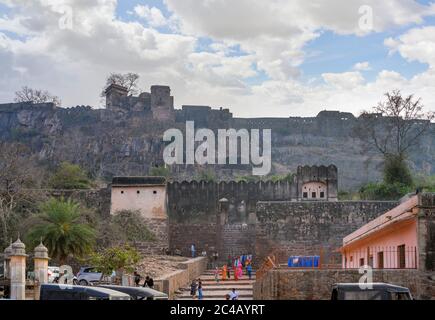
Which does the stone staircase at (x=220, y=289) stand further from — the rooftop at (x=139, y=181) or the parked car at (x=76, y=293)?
the parked car at (x=76, y=293)

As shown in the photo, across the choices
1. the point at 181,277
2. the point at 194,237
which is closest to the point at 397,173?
the point at 194,237

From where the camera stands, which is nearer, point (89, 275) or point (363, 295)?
point (363, 295)

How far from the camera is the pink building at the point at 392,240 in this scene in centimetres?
1752

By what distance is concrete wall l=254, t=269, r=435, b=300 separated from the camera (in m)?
16.5

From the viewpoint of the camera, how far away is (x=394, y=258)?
66.1ft

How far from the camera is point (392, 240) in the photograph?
67.2 ft

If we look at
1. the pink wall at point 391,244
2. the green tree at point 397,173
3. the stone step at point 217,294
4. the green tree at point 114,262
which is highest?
the green tree at point 397,173

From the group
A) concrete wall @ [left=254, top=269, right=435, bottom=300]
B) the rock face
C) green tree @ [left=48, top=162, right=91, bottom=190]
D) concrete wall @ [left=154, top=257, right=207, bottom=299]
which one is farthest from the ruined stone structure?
the rock face

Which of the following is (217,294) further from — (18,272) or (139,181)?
(139,181)

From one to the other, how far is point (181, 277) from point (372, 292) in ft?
42.7

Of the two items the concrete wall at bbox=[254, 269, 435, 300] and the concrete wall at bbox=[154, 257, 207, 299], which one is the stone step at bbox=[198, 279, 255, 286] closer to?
the concrete wall at bbox=[154, 257, 207, 299]

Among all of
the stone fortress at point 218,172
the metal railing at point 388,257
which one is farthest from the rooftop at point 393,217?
the stone fortress at point 218,172

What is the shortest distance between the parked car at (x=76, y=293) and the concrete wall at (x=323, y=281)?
4261mm

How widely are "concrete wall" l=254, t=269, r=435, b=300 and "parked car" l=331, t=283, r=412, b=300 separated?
302 cm
